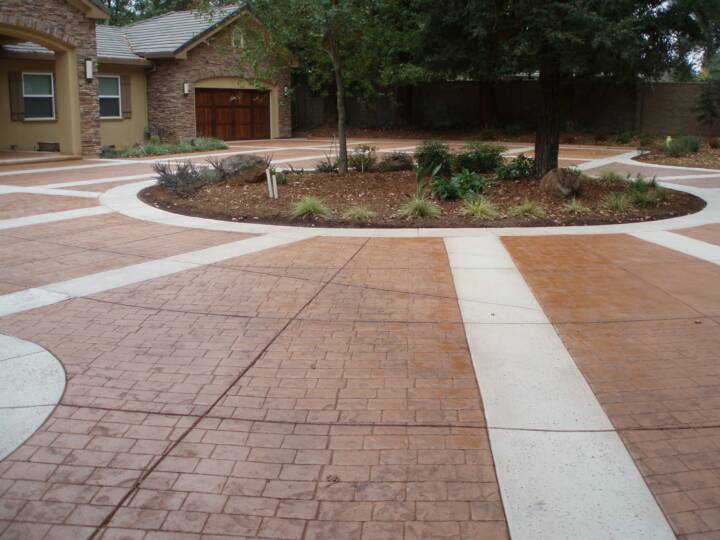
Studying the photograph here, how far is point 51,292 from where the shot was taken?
7629 millimetres

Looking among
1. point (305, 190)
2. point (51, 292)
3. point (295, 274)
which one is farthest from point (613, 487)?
point (305, 190)

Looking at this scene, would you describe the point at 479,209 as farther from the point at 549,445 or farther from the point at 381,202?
the point at 549,445

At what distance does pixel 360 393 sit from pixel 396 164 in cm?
1311

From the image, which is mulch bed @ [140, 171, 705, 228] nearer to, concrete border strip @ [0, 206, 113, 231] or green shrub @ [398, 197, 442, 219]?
green shrub @ [398, 197, 442, 219]

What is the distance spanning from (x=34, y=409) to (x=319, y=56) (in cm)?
1279

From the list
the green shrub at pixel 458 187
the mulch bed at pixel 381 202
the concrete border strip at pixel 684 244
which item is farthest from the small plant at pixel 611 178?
the concrete border strip at pixel 684 244

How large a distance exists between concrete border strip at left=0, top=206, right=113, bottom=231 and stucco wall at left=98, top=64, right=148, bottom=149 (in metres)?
15.1

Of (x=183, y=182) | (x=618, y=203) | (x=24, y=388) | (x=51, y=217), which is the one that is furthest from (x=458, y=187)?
A: (x=24, y=388)

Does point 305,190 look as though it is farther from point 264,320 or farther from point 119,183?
point 264,320

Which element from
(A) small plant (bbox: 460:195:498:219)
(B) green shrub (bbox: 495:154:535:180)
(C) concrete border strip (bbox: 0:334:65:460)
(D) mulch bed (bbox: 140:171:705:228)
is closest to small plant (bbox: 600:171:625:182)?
(D) mulch bed (bbox: 140:171:705:228)

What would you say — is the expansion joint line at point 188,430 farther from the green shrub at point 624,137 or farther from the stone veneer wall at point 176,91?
the green shrub at point 624,137

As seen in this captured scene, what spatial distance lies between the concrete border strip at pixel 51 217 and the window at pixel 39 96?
1360cm

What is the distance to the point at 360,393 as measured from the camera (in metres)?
5.22

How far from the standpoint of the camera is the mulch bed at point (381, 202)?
38.6ft
